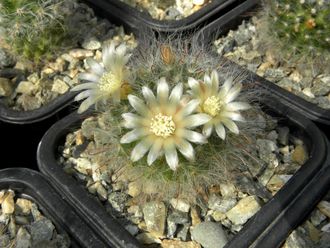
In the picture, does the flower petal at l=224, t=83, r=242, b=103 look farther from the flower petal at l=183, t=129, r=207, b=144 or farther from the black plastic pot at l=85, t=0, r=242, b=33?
the black plastic pot at l=85, t=0, r=242, b=33

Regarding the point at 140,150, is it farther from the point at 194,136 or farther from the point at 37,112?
the point at 37,112

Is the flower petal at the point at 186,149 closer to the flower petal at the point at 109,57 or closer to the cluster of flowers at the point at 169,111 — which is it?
the cluster of flowers at the point at 169,111

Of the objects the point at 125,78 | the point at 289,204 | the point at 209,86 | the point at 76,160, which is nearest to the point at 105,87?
the point at 125,78

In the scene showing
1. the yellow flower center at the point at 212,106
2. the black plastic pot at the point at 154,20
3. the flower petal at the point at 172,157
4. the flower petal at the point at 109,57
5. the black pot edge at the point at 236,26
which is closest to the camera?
the flower petal at the point at 172,157

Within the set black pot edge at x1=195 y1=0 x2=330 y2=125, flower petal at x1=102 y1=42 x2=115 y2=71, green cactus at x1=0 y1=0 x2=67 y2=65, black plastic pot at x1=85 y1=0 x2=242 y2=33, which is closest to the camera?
flower petal at x1=102 y1=42 x2=115 y2=71

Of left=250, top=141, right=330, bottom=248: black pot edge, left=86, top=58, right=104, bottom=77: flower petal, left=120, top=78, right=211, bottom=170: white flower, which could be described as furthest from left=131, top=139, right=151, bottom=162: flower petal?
left=250, top=141, right=330, bottom=248: black pot edge

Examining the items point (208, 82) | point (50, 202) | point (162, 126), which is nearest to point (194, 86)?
point (208, 82)

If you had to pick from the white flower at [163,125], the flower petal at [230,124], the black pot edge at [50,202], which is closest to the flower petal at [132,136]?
the white flower at [163,125]
